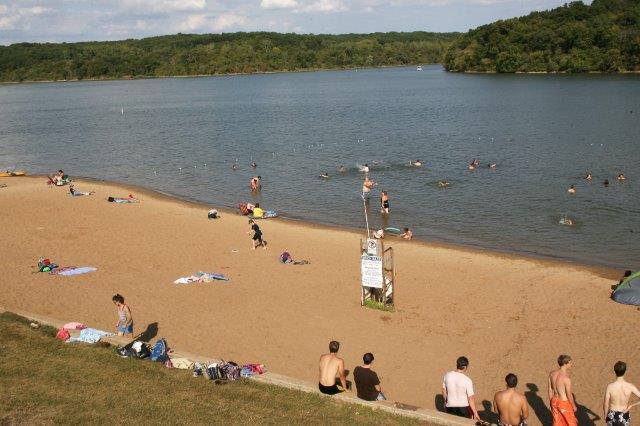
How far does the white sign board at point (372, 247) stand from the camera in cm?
1633

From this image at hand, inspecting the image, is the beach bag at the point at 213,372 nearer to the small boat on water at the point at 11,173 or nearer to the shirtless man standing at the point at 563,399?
the shirtless man standing at the point at 563,399

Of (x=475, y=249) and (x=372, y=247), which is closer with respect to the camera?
(x=372, y=247)

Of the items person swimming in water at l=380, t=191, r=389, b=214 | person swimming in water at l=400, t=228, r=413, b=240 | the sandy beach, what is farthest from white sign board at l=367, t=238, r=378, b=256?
person swimming in water at l=380, t=191, r=389, b=214

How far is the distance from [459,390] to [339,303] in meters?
7.22

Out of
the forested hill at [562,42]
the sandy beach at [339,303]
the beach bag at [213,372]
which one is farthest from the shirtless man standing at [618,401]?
the forested hill at [562,42]

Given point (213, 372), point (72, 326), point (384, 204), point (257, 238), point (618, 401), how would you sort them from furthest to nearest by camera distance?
point (384, 204) < point (257, 238) < point (72, 326) < point (213, 372) < point (618, 401)

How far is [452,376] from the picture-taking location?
1080 centimetres

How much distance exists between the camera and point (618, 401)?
9.77m

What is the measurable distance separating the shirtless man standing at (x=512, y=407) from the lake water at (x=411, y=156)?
14795mm

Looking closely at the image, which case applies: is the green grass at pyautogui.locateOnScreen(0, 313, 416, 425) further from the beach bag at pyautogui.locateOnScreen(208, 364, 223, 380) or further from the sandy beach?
the sandy beach

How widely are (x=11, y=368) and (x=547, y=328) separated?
1218cm

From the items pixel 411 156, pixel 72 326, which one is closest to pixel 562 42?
pixel 411 156

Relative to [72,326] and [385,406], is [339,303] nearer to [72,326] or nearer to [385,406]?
[72,326]

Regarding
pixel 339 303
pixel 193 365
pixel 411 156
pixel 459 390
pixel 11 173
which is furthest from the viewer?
pixel 411 156
